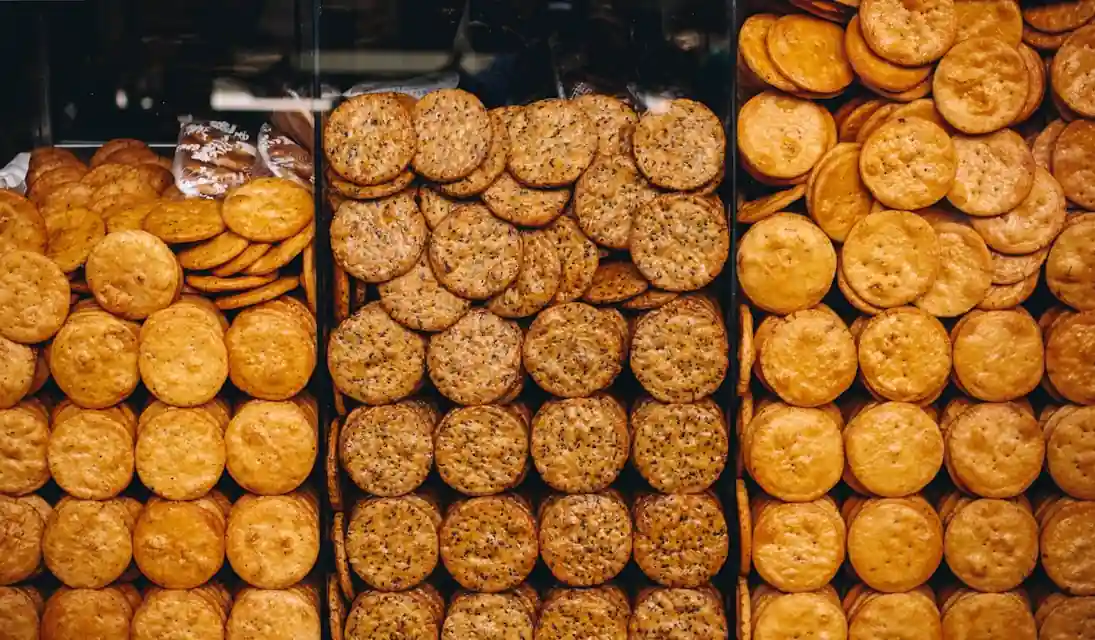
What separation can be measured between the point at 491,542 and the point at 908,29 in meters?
1.72

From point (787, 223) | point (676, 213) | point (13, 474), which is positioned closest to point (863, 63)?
point (787, 223)

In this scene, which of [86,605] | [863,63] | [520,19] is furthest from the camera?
[520,19]

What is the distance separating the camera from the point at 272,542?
2678 mm

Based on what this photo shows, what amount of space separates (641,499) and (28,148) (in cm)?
253

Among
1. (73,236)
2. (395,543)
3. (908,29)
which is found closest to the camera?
(908,29)

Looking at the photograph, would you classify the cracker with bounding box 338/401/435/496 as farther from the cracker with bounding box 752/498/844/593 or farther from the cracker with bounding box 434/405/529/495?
the cracker with bounding box 752/498/844/593

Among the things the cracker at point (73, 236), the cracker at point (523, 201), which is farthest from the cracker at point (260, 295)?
the cracker at point (523, 201)

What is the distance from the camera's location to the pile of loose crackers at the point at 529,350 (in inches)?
102

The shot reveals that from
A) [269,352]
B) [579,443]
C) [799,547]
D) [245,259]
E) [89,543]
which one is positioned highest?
[245,259]

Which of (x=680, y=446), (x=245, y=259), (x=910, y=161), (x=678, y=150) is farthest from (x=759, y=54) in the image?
(x=245, y=259)

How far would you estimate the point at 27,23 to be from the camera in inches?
136

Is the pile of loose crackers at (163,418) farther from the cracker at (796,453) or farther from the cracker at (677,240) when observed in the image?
the cracker at (796,453)

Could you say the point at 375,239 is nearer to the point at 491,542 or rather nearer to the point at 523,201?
the point at 523,201

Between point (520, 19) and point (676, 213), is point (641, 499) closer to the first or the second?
point (676, 213)
